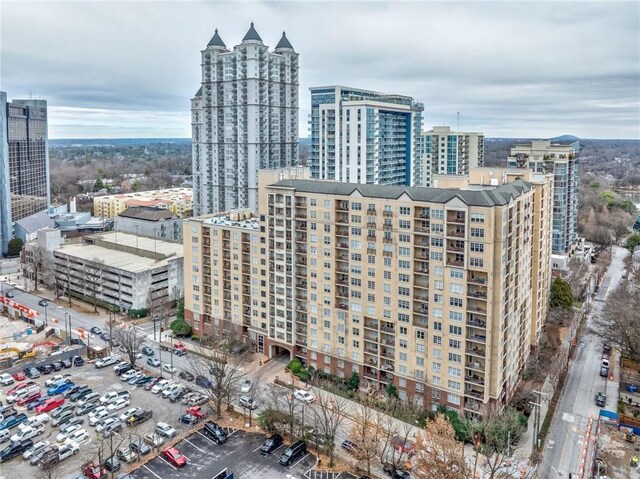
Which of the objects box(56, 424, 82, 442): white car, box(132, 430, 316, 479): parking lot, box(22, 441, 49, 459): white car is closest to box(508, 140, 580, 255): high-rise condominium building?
box(132, 430, 316, 479): parking lot

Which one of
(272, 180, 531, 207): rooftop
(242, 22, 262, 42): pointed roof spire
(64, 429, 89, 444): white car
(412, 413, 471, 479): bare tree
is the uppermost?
(242, 22, 262, 42): pointed roof spire

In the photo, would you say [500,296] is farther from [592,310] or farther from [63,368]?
[63,368]

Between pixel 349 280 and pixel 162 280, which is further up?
pixel 349 280

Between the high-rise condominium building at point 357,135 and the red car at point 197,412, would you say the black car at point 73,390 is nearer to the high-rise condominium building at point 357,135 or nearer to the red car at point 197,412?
the red car at point 197,412

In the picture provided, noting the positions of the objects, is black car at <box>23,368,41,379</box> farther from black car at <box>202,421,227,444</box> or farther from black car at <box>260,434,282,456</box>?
black car at <box>260,434,282,456</box>

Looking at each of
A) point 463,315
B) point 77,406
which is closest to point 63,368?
point 77,406
